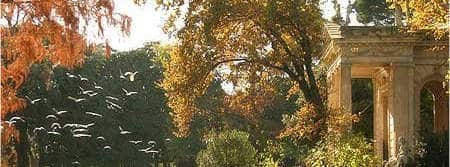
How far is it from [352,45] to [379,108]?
19.5 feet

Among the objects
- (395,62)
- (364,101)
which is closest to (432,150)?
(395,62)

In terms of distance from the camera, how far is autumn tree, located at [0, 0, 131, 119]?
1062cm

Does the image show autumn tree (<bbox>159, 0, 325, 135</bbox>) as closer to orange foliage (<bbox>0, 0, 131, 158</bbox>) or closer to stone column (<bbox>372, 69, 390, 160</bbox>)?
stone column (<bbox>372, 69, 390, 160</bbox>)

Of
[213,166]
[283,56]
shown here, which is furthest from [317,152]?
[213,166]

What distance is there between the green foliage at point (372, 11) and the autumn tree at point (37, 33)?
38823mm

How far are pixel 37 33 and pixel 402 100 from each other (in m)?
18.5

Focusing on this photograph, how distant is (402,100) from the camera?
27.0 m

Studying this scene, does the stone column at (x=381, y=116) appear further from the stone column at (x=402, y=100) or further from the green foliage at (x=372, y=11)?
the green foliage at (x=372, y=11)

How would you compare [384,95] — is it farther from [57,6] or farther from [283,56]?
[57,6]

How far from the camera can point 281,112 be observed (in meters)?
56.9

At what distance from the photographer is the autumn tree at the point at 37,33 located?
1062cm

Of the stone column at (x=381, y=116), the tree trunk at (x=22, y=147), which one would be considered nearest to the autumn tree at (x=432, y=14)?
the stone column at (x=381, y=116)

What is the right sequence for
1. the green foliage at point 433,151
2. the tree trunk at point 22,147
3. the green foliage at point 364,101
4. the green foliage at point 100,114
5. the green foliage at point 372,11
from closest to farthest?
the green foliage at point 433,151, the green foliage at point 364,101, the tree trunk at point 22,147, the green foliage at point 100,114, the green foliage at point 372,11

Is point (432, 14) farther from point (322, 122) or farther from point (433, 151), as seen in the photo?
point (433, 151)
